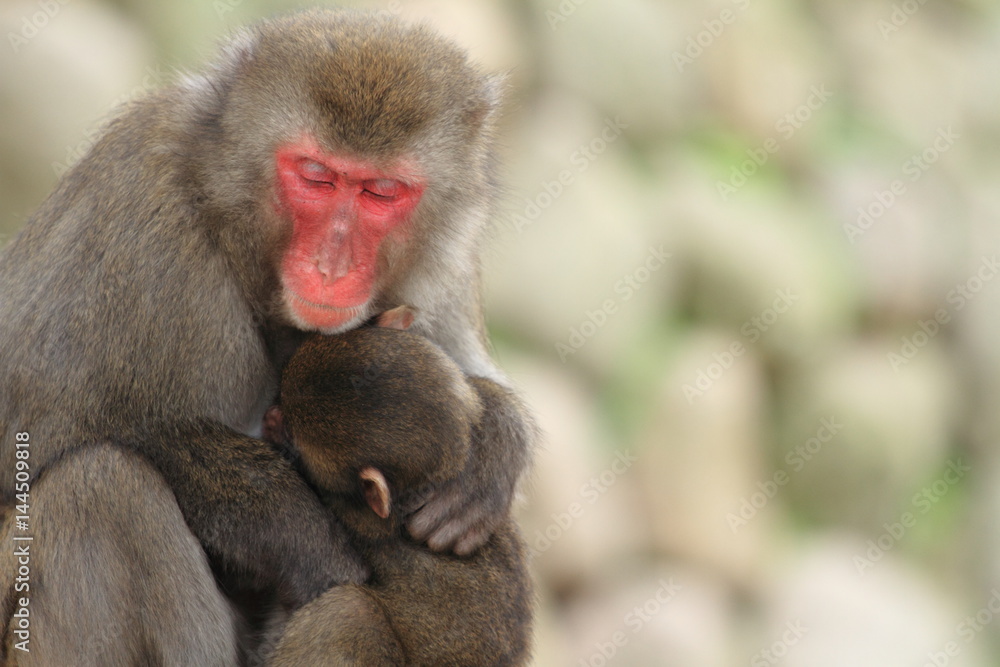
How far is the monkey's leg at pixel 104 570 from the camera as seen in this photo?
11.7 ft

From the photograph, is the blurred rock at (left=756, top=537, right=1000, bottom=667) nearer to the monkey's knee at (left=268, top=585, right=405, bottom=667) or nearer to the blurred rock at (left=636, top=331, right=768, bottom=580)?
the blurred rock at (left=636, top=331, right=768, bottom=580)

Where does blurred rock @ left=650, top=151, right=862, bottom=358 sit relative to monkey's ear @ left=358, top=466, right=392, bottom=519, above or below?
below

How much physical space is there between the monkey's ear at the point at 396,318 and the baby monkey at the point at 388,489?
8 centimetres

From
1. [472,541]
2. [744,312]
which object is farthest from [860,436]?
[472,541]

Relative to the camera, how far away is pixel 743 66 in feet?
39.4

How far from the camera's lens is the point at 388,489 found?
149 inches

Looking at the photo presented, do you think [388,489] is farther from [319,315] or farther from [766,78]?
[766,78]

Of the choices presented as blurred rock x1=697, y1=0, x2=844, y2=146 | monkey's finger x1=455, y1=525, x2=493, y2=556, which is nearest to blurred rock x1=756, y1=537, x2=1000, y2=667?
blurred rock x1=697, y1=0, x2=844, y2=146

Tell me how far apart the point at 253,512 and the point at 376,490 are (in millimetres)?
391

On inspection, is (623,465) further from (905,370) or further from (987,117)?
(987,117)

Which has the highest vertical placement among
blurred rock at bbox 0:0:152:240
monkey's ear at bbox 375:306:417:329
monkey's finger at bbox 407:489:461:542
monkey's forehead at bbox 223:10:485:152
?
monkey's forehead at bbox 223:10:485:152

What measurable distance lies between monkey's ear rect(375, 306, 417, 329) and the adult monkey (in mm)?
113

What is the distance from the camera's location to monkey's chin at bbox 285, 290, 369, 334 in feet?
12.6

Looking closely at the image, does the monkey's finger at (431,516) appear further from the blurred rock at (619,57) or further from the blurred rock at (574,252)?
the blurred rock at (619,57)
